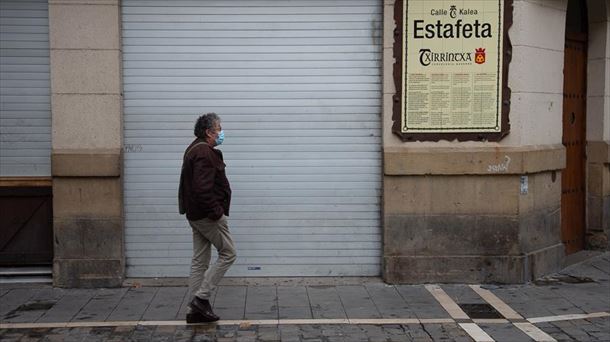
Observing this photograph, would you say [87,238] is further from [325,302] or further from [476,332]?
[476,332]

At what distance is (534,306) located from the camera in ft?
26.9

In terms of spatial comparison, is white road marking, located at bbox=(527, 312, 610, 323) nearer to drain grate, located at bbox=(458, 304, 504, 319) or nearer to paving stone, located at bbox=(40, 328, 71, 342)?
drain grate, located at bbox=(458, 304, 504, 319)

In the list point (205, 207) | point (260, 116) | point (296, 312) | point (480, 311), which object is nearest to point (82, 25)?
point (260, 116)

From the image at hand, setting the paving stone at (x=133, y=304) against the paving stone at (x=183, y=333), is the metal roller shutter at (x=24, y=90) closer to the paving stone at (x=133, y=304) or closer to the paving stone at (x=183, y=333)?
the paving stone at (x=133, y=304)

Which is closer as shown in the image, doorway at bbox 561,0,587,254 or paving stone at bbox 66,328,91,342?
paving stone at bbox 66,328,91,342

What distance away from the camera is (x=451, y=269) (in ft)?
29.6

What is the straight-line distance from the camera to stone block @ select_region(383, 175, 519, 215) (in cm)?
899

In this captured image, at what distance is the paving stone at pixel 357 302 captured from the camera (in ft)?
25.7

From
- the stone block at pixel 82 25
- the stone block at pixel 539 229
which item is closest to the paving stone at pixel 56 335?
the stone block at pixel 82 25

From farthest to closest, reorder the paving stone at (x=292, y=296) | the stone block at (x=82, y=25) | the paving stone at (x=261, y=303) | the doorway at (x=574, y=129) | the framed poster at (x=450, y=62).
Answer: the doorway at (x=574, y=129), the framed poster at (x=450, y=62), the stone block at (x=82, y=25), the paving stone at (x=292, y=296), the paving stone at (x=261, y=303)

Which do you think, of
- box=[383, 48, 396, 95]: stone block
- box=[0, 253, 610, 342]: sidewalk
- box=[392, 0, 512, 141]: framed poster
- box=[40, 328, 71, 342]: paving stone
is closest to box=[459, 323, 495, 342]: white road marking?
box=[0, 253, 610, 342]: sidewalk

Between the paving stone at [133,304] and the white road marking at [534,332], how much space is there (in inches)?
147

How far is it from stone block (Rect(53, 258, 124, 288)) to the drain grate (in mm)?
3895

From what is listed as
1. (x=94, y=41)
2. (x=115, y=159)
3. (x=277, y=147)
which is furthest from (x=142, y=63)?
(x=277, y=147)
